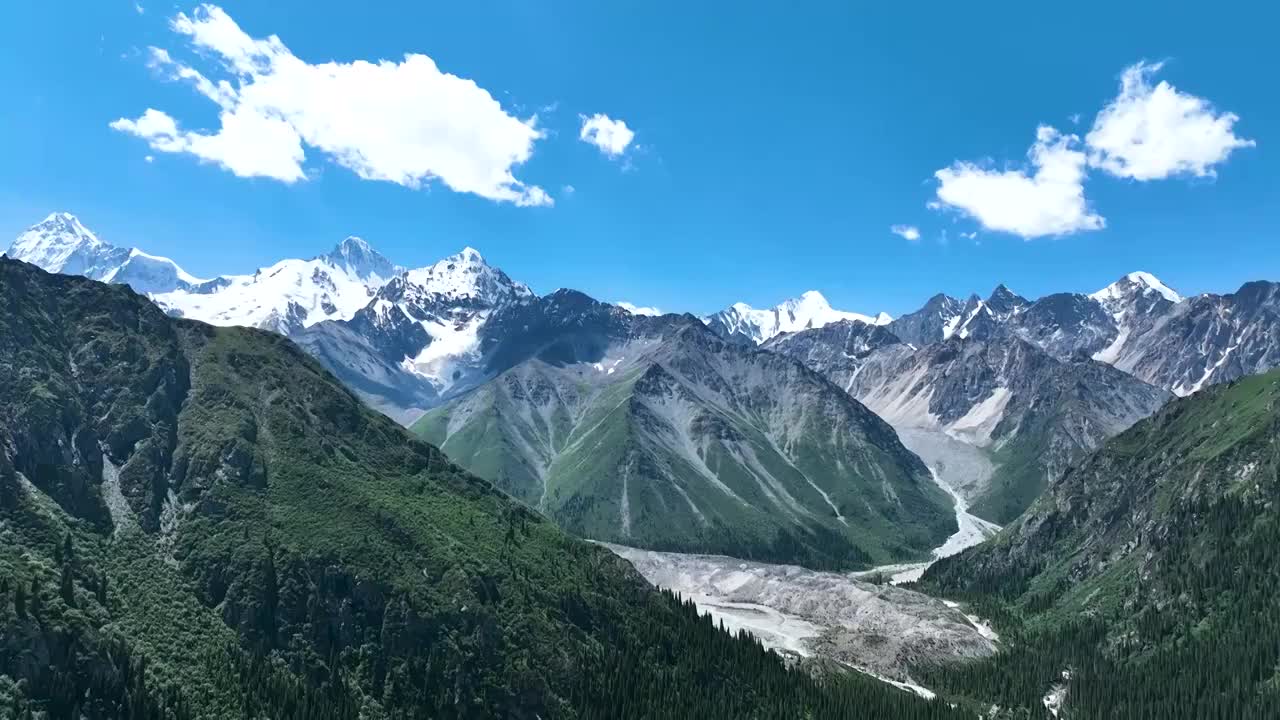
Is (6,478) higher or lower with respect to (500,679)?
higher

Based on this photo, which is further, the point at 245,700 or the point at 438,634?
the point at 438,634

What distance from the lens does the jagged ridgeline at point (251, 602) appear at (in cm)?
13762

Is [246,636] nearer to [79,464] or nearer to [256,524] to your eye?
[256,524]

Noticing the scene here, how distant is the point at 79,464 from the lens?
17212 cm

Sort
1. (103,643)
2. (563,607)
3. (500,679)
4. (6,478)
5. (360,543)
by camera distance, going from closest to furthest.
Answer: (103,643) < (6,478) < (500,679) < (360,543) < (563,607)

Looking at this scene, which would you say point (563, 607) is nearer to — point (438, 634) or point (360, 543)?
point (438, 634)

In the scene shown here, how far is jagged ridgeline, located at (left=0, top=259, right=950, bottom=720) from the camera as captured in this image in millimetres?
137625

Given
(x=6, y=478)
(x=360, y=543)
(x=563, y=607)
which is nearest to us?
(x=6, y=478)

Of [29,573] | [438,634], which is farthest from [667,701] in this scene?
[29,573]

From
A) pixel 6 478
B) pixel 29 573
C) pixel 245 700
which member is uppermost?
pixel 6 478

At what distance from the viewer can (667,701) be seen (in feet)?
576

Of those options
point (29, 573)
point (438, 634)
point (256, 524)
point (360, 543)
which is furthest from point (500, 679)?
point (29, 573)

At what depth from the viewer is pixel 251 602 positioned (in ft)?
523

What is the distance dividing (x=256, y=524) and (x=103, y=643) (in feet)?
138
